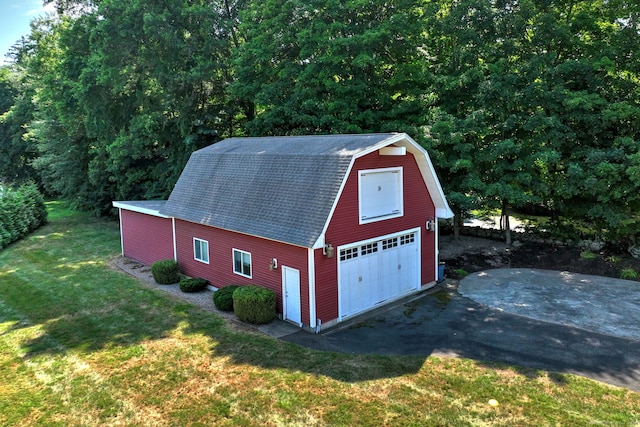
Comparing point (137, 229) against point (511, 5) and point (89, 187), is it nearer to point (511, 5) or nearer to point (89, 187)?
point (89, 187)

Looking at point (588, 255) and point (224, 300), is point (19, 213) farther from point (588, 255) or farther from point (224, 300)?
point (588, 255)

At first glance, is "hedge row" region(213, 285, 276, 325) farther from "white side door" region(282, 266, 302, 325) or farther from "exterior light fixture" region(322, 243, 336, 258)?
"exterior light fixture" region(322, 243, 336, 258)

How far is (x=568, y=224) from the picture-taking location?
782 inches

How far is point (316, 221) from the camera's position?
1161cm

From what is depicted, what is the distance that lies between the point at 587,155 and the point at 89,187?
92.4 ft

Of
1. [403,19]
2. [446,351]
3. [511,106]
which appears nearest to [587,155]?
[511,106]

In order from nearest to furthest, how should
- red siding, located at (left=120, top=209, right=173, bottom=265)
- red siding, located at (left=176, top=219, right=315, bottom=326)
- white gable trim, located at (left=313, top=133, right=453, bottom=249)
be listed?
white gable trim, located at (left=313, top=133, right=453, bottom=249) < red siding, located at (left=176, top=219, right=315, bottom=326) < red siding, located at (left=120, top=209, right=173, bottom=265)

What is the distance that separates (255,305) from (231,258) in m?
2.74

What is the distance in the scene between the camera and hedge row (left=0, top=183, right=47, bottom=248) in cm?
2359

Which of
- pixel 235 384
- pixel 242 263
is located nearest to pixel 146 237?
pixel 242 263

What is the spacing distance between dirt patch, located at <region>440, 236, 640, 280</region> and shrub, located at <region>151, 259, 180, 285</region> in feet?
31.7

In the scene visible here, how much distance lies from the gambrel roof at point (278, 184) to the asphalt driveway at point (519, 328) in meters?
2.70

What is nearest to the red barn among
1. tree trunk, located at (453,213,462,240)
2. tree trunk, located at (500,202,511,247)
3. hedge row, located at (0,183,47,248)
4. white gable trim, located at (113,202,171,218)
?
white gable trim, located at (113,202,171,218)

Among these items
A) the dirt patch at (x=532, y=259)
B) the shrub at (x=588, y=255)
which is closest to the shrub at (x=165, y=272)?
the dirt patch at (x=532, y=259)
